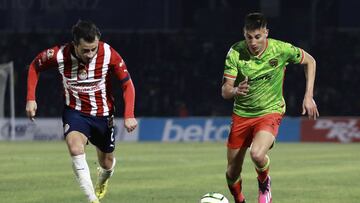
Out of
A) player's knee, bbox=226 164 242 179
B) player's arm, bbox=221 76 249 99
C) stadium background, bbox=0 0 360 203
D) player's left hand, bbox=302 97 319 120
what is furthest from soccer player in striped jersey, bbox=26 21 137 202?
stadium background, bbox=0 0 360 203

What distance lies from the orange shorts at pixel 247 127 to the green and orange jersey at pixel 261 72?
0.05 m

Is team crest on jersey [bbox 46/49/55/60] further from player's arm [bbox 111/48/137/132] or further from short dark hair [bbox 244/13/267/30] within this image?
short dark hair [bbox 244/13/267/30]

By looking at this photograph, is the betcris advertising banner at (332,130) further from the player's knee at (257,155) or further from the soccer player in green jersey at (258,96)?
the player's knee at (257,155)

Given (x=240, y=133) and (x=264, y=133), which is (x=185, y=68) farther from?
→ (x=264, y=133)

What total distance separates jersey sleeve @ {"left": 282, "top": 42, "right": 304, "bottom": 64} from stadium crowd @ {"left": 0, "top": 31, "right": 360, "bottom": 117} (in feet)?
83.4

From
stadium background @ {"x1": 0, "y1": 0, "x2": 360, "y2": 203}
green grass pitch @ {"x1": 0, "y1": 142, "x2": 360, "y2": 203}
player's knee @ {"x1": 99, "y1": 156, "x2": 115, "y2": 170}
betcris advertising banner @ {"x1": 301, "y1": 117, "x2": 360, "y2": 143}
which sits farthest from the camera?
betcris advertising banner @ {"x1": 301, "y1": 117, "x2": 360, "y2": 143}

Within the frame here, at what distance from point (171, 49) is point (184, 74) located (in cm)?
119

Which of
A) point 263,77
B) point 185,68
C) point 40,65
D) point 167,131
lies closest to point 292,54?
point 263,77

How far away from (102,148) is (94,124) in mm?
601

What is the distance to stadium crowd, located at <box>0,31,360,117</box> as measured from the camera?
120 ft

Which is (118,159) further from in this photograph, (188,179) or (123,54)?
(123,54)

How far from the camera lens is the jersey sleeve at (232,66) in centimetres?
977

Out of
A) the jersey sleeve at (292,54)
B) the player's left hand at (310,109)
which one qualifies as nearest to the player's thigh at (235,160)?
the player's left hand at (310,109)

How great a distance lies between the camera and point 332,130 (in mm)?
32562
